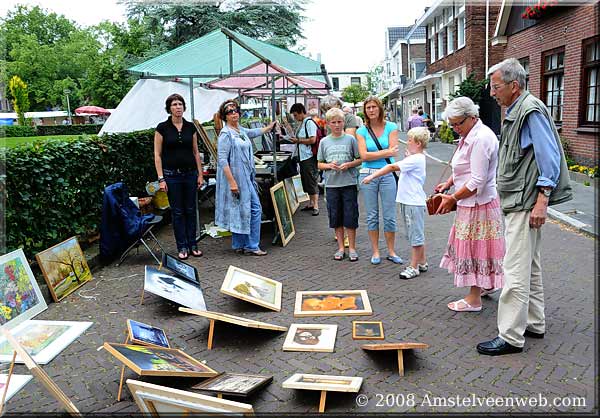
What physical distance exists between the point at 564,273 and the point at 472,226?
2002mm

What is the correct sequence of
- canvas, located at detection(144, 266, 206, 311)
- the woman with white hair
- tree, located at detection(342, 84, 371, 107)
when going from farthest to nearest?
tree, located at detection(342, 84, 371, 107), canvas, located at detection(144, 266, 206, 311), the woman with white hair

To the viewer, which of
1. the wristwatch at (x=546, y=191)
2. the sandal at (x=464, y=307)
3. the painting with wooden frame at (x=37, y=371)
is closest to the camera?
the painting with wooden frame at (x=37, y=371)

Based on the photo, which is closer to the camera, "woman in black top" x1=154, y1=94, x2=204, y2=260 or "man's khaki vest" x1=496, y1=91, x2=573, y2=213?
"man's khaki vest" x1=496, y1=91, x2=573, y2=213

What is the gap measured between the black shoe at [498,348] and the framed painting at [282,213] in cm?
393

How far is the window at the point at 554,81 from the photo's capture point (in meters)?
13.8

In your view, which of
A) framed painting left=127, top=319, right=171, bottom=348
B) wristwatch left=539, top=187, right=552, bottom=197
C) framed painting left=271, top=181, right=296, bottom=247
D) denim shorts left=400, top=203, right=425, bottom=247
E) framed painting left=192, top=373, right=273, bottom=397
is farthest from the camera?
framed painting left=271, top=181, right=296, bottom=247

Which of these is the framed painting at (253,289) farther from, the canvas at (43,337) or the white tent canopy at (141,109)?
the white tent canopy at (141,109)

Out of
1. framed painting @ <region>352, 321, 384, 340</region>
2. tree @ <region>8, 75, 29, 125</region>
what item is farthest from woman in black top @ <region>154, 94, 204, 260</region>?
tree @ <region>8, 75, 29, 125</region>

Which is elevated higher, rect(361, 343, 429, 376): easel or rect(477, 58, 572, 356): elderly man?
rect(477, 58, 572, 356): elderly man

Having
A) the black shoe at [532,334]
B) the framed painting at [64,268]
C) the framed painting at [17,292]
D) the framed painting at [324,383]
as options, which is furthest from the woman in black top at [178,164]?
the black shoe at [532,334]

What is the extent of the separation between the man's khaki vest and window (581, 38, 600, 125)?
32.3 feet

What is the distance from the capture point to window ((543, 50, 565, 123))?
45.1 ft

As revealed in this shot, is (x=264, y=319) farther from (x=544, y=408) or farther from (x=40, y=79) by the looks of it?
(x=40, y=79)

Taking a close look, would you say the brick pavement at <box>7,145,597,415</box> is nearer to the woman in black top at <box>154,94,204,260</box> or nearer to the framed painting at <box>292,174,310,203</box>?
the woman in black top at <box>154,94,204,260</box>
